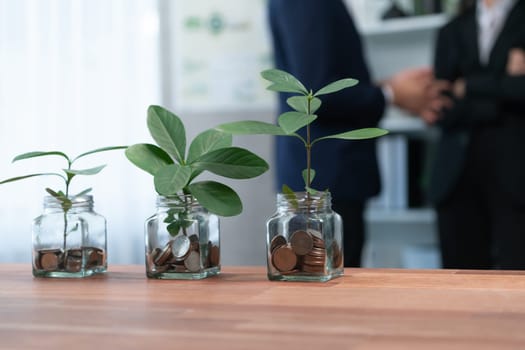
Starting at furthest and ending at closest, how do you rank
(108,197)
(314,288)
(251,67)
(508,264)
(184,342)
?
(251,67)
(108,197)
(508,264)
(314,288)
(184,342)

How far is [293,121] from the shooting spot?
2.95ft

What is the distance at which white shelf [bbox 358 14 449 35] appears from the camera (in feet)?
9.59

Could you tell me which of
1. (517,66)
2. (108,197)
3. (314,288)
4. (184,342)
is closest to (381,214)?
(517,66)

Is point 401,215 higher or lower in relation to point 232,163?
lower

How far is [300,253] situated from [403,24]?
2.22m

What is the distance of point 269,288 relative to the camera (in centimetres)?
89

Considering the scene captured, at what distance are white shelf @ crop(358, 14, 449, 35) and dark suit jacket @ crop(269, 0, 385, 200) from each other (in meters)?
0.94

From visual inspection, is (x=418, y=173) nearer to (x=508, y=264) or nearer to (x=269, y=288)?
(x=508, y=264)

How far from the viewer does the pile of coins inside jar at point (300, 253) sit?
922 mm

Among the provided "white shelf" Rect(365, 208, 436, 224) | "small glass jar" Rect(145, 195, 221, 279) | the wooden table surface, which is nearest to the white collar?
"white shelf" Rect(365, 208, 436, 224)

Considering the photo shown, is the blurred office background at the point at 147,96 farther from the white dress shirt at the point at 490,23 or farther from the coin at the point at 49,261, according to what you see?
the coin at the point at 49,261

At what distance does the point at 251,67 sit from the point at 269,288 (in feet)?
8.65

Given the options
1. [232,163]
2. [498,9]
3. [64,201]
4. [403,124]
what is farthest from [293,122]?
[403,124]

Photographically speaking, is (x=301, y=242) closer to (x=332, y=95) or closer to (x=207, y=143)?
(x=207, y=143)
